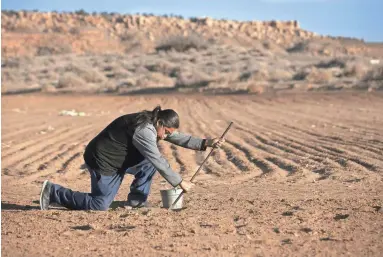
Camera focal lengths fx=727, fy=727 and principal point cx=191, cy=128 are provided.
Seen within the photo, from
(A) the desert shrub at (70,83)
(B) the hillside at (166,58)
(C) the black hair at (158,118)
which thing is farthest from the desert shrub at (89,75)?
(C) the black hair at (158,118)

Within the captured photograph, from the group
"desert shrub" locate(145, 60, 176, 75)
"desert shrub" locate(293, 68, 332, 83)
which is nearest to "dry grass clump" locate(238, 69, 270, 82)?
"desert shrub" locate(293, 68, 332, 83)

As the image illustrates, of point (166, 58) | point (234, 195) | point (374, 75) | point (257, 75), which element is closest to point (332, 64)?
point (257, 75)

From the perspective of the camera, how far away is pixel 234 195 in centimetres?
859

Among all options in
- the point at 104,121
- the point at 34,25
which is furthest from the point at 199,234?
the point at 34,25

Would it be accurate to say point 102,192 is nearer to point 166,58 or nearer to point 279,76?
point 279,76

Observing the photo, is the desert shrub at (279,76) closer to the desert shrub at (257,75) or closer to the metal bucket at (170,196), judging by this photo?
the desert shrub at (257,75)

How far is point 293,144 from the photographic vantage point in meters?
13.8

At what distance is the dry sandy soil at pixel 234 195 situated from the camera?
19.3 feet

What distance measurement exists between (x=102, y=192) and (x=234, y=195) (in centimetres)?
185

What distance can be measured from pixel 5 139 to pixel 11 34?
80.0 m

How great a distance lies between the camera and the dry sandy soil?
5.89m

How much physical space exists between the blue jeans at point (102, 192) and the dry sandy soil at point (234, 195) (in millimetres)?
143

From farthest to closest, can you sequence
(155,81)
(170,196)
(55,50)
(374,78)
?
(55,50) < (155,81) < (374,78) < (170,196)

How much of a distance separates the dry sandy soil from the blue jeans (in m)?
0.14
